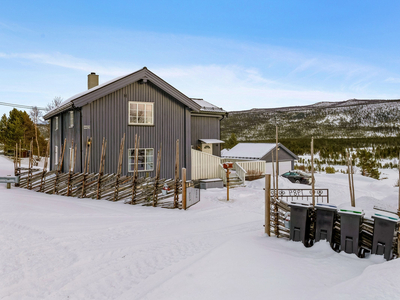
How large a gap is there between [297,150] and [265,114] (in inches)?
2790

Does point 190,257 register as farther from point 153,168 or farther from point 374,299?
point 153,168

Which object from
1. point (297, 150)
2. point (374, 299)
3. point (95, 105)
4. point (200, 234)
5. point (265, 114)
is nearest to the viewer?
point (374, 299)

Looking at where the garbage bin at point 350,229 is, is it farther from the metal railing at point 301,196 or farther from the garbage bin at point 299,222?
the metal railing at point 301,196

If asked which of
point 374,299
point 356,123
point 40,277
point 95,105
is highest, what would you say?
point 356,123

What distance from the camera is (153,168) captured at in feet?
53.6

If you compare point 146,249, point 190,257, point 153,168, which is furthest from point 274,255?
point 153,168

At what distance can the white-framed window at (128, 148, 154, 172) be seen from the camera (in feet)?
51.8

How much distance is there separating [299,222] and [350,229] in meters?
1.04

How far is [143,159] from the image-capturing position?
52.9 ft

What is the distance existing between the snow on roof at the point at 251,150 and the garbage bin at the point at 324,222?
61.2 ft

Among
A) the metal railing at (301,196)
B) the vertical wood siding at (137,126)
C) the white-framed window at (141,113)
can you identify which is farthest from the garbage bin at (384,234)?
the white-framed window at (141,113)

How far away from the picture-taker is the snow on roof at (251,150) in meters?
25.2

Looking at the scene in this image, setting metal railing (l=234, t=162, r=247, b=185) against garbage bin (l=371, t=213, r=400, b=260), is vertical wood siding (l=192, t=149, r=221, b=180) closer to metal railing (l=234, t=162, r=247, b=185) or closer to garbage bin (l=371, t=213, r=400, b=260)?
metal railing (l=234, t=162, r=247, b=185)

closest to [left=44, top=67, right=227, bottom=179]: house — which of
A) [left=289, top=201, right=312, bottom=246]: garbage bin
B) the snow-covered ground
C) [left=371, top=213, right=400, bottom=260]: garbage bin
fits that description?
the snow-covered ground
